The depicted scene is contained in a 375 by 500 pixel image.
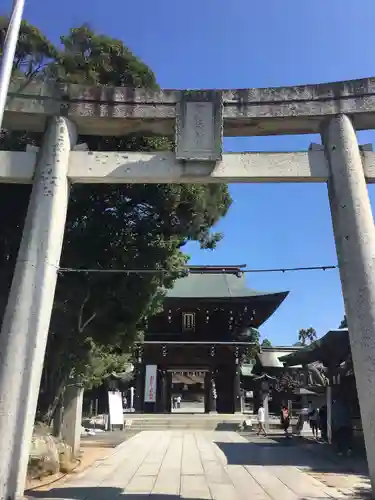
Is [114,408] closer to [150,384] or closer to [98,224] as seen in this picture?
[150,384]

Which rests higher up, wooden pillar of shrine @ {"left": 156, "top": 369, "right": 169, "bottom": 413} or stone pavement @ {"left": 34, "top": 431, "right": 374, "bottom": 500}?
wooden pillar of shrine @ {"left": 156, "top": 369, "right": 169, "bottom": 413}

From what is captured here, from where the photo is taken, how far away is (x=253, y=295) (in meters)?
27.7

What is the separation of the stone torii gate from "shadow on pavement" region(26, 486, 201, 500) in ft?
5.78

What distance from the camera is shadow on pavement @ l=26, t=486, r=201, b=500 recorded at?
7332mm

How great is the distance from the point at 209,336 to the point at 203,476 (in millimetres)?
19197

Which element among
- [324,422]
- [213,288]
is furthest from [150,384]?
[324,422]

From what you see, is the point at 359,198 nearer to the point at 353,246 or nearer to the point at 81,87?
the point at 353,246

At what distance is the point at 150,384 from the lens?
2695 centimetres

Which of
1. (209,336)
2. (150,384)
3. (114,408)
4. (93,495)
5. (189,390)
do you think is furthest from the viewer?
(189,390)

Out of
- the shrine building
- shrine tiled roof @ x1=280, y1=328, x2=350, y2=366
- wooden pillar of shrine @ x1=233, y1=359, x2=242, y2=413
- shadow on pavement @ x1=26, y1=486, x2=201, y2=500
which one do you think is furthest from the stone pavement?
the shrine building

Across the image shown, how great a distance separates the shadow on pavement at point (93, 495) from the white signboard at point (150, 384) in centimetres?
1881

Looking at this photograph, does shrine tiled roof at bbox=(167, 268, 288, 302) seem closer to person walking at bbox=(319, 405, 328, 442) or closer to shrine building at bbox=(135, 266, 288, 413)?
shrine building at bbox=(135, 266, 288, 413)

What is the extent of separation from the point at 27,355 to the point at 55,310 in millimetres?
3715

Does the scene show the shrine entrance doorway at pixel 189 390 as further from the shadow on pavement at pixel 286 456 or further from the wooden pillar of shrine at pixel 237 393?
the shadow on pavement at pixel 286 456
